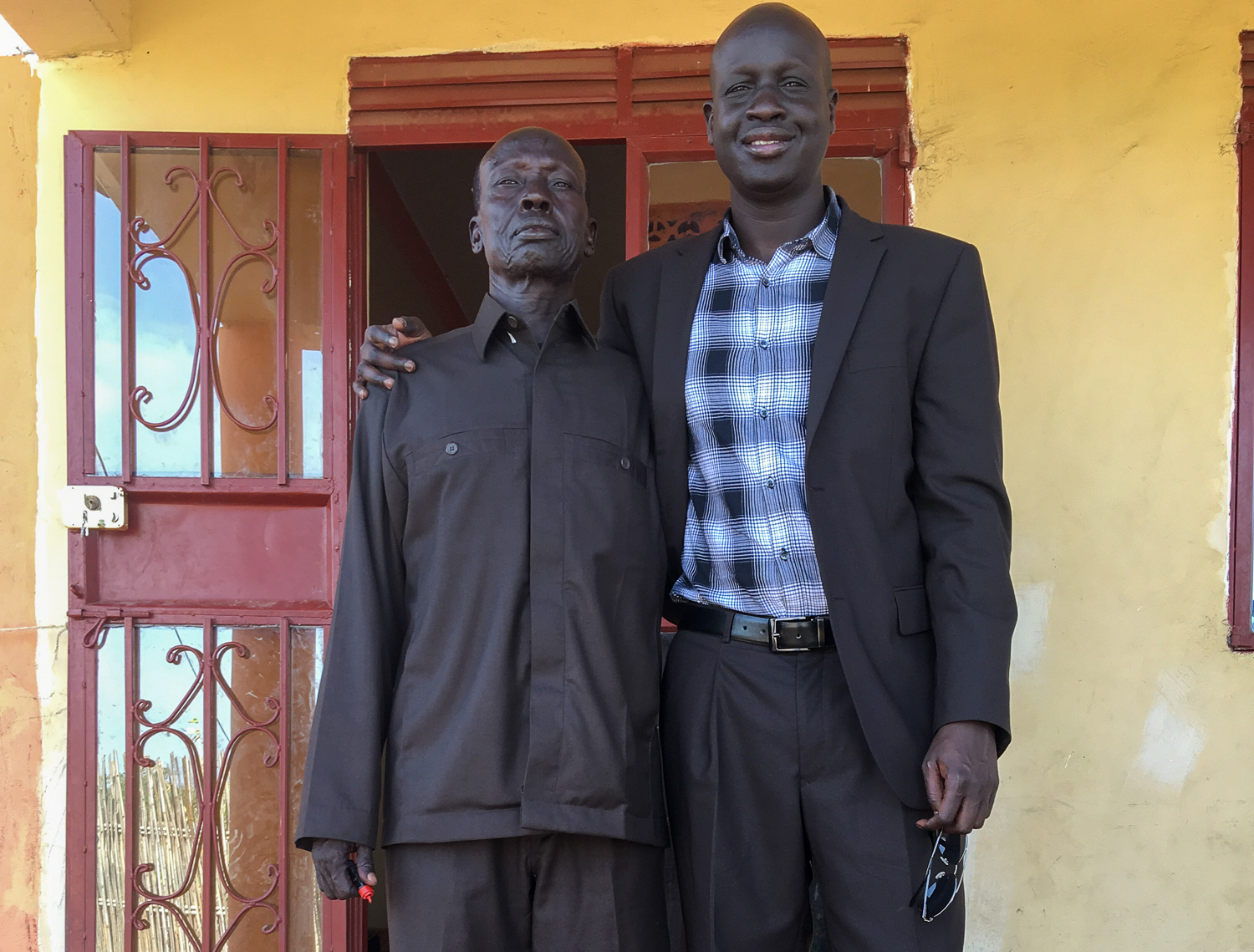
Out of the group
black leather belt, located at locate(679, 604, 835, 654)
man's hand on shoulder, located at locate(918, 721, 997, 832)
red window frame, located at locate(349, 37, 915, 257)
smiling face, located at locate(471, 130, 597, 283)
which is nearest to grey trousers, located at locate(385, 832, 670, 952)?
black leather belt, located at locate(679, 604, 835, 654)

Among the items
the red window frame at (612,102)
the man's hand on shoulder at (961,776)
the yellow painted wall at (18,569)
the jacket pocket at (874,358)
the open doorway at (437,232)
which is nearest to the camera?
the man's hand on shoulder at (961,776)

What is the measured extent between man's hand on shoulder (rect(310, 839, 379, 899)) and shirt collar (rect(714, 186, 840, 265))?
1.28m

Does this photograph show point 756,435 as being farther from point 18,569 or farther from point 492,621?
point 18,569

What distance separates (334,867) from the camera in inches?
66.5

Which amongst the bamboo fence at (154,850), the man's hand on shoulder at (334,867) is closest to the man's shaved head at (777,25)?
the man's hand on shoulder at (334,867)

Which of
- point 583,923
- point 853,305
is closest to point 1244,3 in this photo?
point 853,305

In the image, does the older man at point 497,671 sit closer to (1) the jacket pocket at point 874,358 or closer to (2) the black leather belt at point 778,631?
(2) the black leather belt at point 778,631

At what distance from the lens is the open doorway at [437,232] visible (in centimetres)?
472

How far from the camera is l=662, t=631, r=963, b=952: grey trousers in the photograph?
1645mm

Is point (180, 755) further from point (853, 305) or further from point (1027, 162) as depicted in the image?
point (1027, 162)

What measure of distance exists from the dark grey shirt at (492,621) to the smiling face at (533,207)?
153 millimetres

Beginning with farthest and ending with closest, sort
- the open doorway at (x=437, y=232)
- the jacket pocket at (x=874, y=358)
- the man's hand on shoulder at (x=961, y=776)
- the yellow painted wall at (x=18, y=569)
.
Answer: the open doorway at (x=437, y=232), the yellow painted wall at (x=18, y=569), the jacket pocket at (x=874, y=358), the man's hand on shoulder at (x=961, y=776)

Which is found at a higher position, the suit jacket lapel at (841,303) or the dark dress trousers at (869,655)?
the suit jacket lapel at (841,303)

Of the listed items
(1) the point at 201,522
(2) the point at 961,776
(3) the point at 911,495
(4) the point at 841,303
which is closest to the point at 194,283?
(1) the point at 201,522
